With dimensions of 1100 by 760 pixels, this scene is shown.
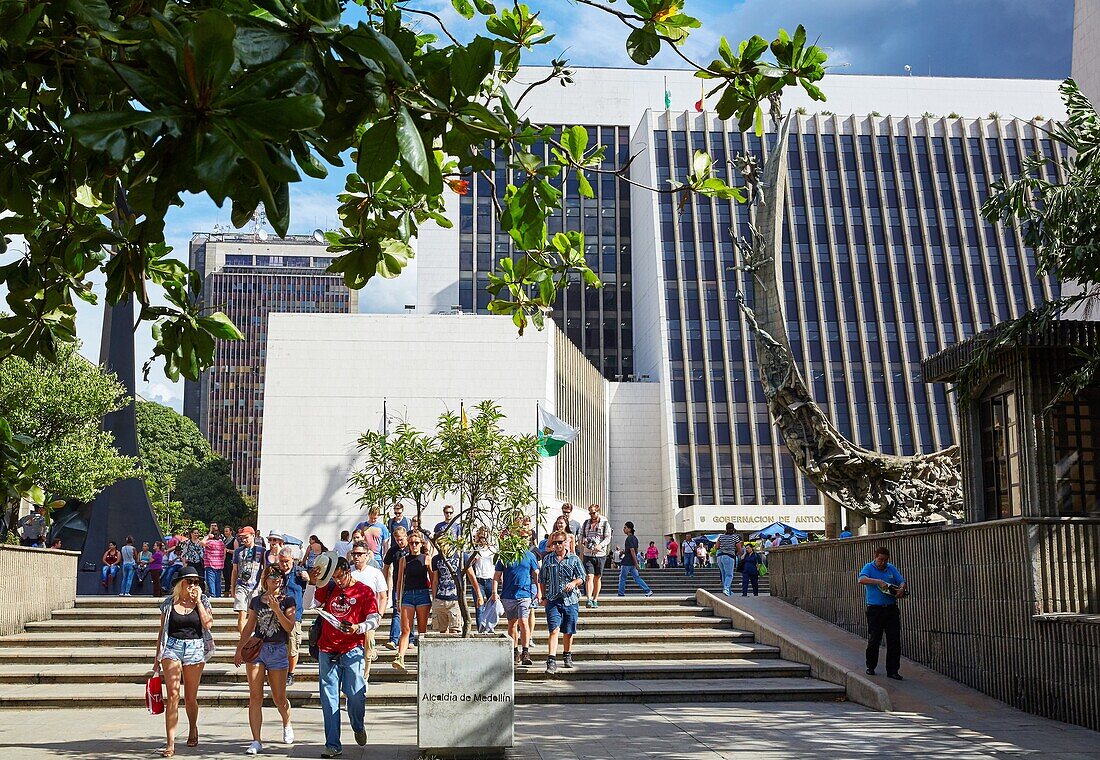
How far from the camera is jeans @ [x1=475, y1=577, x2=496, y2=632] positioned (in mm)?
14617

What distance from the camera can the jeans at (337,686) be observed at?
920 centimetres

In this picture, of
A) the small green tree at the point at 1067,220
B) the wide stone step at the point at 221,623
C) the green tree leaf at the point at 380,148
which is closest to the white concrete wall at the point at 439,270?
the wide stone step at the point at 221,623

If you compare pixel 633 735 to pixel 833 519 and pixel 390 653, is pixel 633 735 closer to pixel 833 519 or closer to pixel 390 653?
pixel 390 653

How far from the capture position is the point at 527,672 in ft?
46.8

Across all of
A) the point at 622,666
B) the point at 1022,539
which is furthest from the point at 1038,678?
the point at 622,666

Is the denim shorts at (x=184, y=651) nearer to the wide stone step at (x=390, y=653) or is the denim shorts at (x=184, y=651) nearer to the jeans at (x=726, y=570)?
the wide stone step at (x=390, y=653)

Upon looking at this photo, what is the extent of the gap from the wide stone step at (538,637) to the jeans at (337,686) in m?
7.39

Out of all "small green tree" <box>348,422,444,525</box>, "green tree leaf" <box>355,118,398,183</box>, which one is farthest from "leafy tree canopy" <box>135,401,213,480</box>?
"green tree leaf" <box>355,118,398,183</box>

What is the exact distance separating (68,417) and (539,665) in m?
22.8

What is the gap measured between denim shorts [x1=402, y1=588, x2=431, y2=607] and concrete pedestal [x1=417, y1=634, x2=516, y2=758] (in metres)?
4.69

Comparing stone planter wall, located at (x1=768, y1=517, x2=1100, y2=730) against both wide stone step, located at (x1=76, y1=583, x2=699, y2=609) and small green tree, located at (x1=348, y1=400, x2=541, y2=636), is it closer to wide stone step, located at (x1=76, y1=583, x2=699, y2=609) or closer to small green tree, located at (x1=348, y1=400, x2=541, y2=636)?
small green tree, located at (x1=348, y1=400, x2=541, y2=636)

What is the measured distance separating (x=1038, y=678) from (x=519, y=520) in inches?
229

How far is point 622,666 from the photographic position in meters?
14.9

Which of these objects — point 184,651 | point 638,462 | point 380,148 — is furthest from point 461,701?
point 638,462
